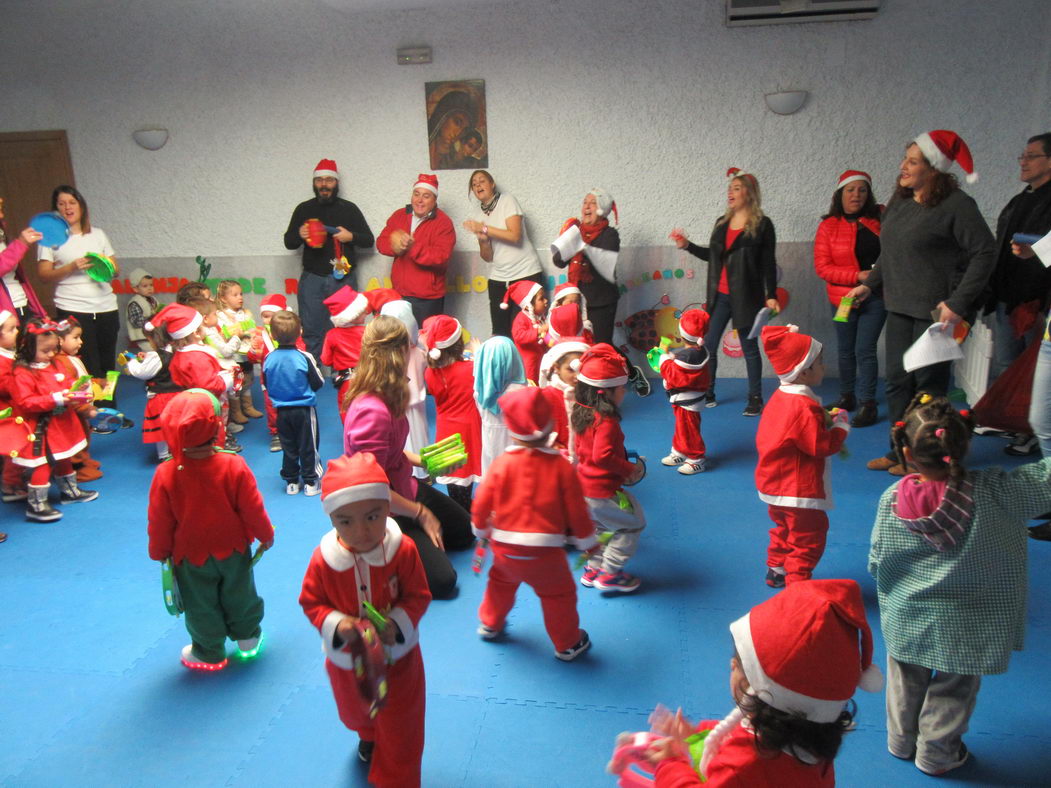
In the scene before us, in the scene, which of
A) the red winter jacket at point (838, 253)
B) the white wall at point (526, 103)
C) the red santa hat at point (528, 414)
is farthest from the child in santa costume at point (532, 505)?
the white wall at point (526, 103)

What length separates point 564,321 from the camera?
4977 mm

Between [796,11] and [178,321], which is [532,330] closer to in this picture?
[178,321]

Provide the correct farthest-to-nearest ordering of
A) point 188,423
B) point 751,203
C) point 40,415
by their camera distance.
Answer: point 751,203, point 40,415, point 188,423

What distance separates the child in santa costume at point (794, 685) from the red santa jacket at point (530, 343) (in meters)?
3.70

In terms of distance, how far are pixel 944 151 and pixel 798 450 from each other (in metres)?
2.15

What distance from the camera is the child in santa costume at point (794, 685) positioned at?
164cm

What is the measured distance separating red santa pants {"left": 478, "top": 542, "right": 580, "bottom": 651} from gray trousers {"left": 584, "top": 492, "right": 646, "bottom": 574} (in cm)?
46

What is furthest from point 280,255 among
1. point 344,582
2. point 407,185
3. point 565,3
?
point 344,582

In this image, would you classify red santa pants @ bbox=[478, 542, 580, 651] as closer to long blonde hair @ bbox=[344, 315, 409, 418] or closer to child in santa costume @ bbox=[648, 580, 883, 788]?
long blonde hair @ bbox=[344, 315, 409, 418]

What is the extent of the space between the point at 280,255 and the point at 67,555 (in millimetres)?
4288

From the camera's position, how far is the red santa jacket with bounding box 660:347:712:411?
4.88 meters

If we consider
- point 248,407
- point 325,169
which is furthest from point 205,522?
point 325,169

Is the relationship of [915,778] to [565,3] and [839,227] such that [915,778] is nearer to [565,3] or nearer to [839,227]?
[839,227]

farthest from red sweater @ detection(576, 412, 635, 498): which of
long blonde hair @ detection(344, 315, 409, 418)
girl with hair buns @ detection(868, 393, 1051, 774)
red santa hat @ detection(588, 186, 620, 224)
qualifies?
red santa hat @ detection(588, 186, 620, 224)
